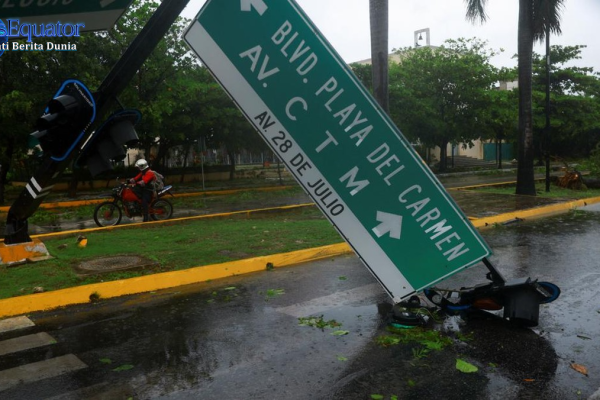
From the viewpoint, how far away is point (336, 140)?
5031 mm

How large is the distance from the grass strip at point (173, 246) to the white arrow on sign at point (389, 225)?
425cm

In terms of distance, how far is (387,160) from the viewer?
5074 millimetres

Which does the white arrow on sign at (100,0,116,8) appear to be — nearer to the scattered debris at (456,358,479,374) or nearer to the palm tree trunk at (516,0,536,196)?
the scattered debris at (456,358,479,374)

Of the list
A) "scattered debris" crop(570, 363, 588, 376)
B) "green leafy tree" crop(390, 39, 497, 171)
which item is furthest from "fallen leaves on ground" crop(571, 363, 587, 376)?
"green leafy tree" crop(390, 39, 497, 171)

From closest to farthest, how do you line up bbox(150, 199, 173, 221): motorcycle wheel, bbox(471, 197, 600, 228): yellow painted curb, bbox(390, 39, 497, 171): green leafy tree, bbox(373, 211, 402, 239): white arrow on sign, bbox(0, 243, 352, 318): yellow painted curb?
bbox(373, 211, 402, 239): white arrow on sign → bbox(0, 243, 352, 318): yellow painted curb → bbox(471, 197, 600, 228): yellow painted curb → bbox(150, 199, 173, 221): motorcycle wheel → bbox(390, 39, 497, 171): green leafy tree

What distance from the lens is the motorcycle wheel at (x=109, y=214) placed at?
13915 millimetres

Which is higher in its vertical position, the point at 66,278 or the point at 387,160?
the point at 387,160

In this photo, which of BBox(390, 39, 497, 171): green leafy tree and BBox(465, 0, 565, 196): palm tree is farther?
BBox(390, 39, 497, 171): green leafy tree

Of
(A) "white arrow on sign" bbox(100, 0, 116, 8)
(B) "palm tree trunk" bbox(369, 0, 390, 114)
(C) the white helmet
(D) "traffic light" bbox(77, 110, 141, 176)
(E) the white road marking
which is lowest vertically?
(E) the white road marking

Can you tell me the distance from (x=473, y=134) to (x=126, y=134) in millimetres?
32554

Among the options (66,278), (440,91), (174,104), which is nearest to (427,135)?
(440,91)

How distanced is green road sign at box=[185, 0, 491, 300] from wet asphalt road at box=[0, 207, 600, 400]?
0.86m

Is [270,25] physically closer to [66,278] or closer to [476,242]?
[476,242]

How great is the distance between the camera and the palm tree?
18.1m
